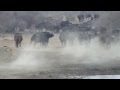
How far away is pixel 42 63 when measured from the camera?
13.5ft

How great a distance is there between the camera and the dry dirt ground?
4086mm

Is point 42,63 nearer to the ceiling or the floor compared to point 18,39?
nearer to the floor

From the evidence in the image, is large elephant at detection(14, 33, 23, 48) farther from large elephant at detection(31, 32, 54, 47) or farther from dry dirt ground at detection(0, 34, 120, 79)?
large elephant at detection(31, 32, 54, 47)

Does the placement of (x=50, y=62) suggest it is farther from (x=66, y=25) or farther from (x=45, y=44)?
(x=66, y=25)

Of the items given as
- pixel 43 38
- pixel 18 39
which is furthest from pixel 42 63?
pixel 18 39

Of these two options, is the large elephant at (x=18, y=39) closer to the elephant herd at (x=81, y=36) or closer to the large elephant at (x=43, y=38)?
the elephant herd at (x=81, y=36)

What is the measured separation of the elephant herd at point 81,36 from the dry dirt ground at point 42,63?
2.5 inches

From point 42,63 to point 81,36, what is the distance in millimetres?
590

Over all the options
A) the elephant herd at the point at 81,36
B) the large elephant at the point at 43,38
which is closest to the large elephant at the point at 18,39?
the elephant herd at the point at 81,36

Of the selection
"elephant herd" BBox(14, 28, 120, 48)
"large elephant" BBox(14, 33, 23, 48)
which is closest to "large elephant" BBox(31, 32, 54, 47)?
"elephant herd" BBox(14, 28, 120, 48)

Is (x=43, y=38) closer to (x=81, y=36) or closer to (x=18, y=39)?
(x=18, y=39)

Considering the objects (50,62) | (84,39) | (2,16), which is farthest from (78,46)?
(2,16)

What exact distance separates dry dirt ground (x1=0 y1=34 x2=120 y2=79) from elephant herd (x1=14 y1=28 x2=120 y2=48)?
63 millimetres

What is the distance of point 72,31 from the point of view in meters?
4.18
